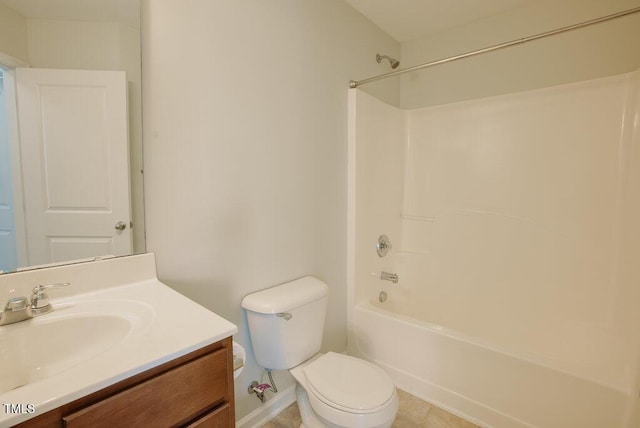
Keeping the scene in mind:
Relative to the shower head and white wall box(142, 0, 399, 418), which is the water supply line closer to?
white wall box(142, 0, 399, 418)

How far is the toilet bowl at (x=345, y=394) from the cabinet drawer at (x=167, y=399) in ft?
1.75

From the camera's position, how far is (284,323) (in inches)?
55.8

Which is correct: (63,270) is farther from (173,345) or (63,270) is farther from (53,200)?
(173,345)

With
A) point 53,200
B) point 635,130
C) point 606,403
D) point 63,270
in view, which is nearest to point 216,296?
point 63,270

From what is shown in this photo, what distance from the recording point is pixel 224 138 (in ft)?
4.43

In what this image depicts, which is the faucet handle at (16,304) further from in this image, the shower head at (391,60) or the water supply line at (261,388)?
the shower head at (391,60)

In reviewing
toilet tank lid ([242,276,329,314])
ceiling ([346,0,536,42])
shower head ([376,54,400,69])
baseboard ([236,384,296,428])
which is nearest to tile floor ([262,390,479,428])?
baseboard ([236,384,296,428])

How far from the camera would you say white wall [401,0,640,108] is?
1.74 meters

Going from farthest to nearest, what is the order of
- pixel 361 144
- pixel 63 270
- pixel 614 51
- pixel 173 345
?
1. pixel 361 144
2. pixel 614 51
3. pixel 63 270
4. pixel 173 345

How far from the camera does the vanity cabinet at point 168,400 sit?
2.05 ft

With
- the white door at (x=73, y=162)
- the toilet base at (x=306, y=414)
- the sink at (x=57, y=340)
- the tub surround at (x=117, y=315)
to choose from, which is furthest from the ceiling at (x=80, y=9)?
the toilet base at (x=306, y=414)

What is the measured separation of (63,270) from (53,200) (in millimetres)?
240

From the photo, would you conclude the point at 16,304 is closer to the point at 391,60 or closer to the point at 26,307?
the point at 26,307

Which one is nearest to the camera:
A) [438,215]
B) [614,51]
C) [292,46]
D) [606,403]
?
[606,403]
